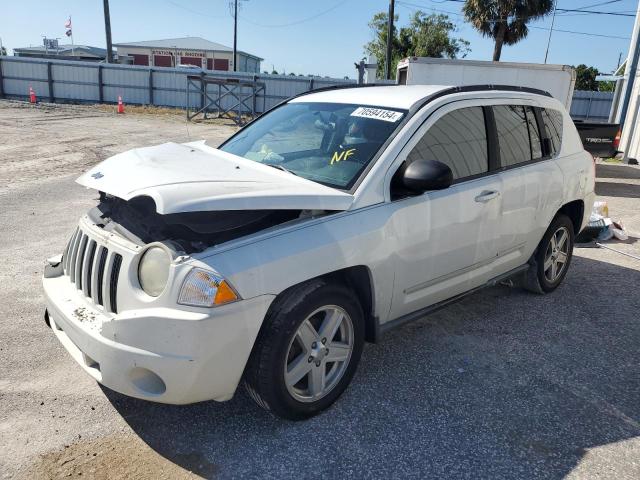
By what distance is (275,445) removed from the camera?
2.84 m

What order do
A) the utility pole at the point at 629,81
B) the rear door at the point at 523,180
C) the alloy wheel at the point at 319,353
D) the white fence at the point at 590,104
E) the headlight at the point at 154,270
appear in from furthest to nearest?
the white fence at the point at 590,104 < the utility pole at the point at 629,81 < the rear door at the point at 523,180 < the alloy wheel at the point at 319,353 < the headlight at the point at 154,270

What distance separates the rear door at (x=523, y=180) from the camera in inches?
163

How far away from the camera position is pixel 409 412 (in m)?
3.17

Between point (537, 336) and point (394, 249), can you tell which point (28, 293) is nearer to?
point (394, 249)

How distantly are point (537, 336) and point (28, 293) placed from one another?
4228 mm

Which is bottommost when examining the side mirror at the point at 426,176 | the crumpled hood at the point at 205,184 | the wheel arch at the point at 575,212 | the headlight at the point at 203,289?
the wheel arch at the point at 575,212

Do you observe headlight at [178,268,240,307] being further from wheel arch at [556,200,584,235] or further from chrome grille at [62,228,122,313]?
wheel arch at [556,200,584,235]

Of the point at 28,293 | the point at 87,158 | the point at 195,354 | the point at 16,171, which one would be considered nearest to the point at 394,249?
the point at 195,354

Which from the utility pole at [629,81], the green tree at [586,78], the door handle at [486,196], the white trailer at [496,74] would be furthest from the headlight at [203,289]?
the green tree at [586,78]

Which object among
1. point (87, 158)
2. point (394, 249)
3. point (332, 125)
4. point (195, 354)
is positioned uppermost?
point (332, 125)

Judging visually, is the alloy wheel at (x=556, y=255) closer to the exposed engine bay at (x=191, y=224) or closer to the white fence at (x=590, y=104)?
the exposed engine bay at (x=191, y=224)

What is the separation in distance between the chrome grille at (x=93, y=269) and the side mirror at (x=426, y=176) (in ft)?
5.42

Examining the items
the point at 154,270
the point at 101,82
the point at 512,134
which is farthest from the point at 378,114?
the point at 101,82

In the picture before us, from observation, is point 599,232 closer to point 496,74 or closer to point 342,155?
point 342,155
